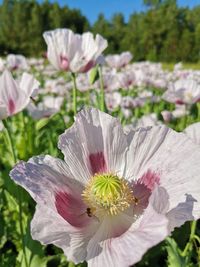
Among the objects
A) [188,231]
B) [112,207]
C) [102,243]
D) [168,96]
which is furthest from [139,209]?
[168,96]

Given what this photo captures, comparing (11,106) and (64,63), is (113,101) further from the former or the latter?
(11,106)

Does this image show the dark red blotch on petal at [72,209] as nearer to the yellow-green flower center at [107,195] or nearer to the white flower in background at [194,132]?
the yellow-green flower center at [107,195]

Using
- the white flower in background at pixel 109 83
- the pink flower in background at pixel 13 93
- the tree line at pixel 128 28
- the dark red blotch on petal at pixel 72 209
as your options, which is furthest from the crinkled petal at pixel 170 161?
the tree line at pixel 128 28

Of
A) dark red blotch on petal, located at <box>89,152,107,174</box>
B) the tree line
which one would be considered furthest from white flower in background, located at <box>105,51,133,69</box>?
the tree line

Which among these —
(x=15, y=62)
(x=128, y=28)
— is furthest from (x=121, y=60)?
(x=128, y=28)

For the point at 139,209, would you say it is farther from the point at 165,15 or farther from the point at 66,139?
the point at 165,15

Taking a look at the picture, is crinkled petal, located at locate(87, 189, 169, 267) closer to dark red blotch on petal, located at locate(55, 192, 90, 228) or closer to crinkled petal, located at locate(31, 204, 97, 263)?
crinkled petal, located at locate(31, 204, 97, 263)
